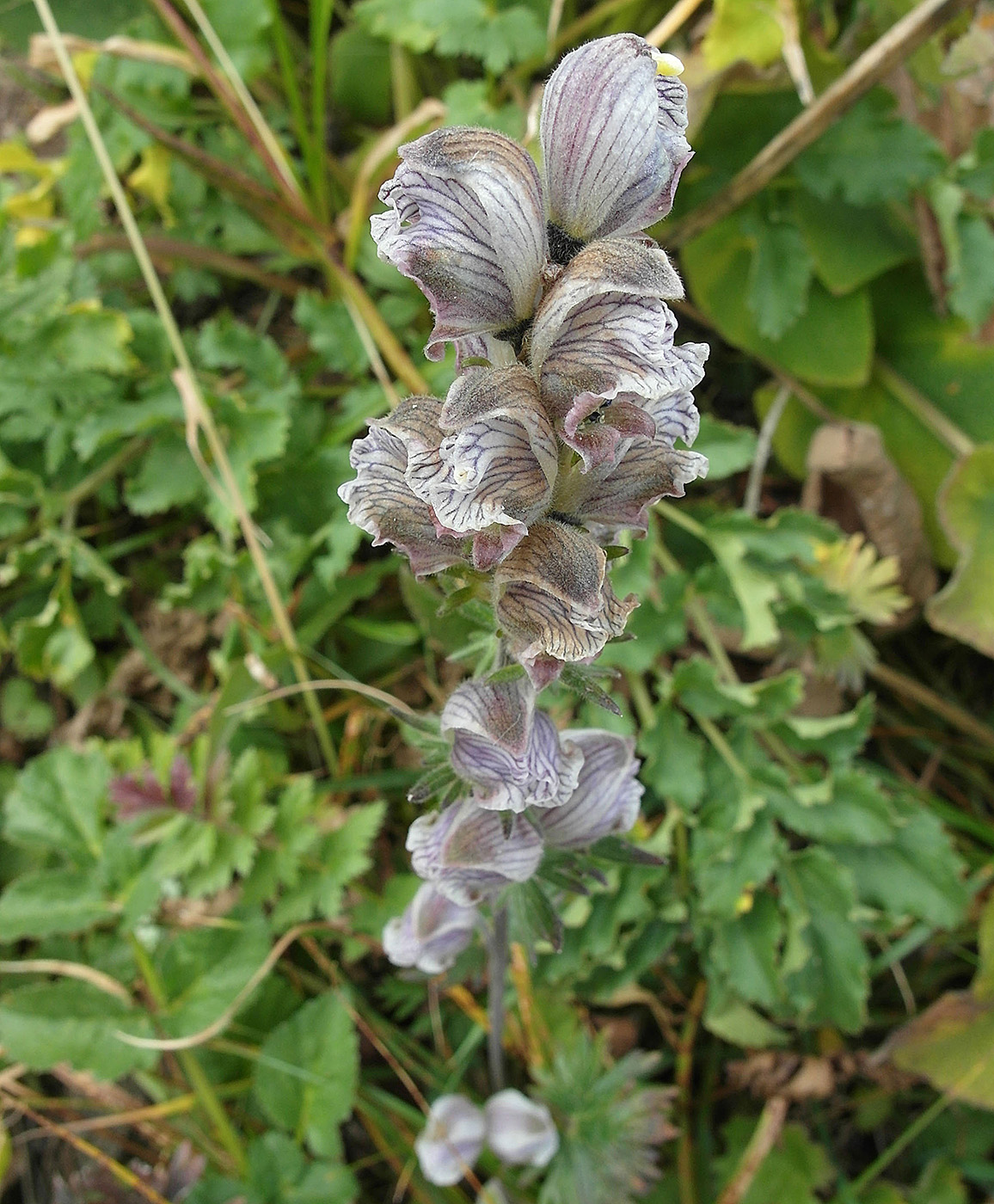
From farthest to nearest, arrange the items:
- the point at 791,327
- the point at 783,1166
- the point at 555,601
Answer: the point at 791,327 → the point at 783,1166 → the point at 555,601

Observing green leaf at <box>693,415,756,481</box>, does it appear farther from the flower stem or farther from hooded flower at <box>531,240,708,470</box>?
hooded flower at <box>531,240,708,470</box>

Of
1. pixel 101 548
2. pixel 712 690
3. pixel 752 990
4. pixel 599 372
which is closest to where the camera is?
pixel 599 372

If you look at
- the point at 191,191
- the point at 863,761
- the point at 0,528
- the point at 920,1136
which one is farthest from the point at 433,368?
the point at 920,1136

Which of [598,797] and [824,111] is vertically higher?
[824,111]

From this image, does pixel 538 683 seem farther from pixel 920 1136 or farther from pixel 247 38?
pixel 247 38

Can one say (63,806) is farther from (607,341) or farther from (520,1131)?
(607,341)

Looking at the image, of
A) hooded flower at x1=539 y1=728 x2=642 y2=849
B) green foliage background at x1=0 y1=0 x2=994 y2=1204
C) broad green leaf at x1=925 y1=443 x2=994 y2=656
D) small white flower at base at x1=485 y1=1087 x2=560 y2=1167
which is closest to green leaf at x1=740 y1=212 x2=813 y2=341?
green foliage background at x1=0 y1=0 x2=994 y2=1204

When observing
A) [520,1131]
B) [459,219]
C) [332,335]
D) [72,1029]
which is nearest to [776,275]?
[332,335]
